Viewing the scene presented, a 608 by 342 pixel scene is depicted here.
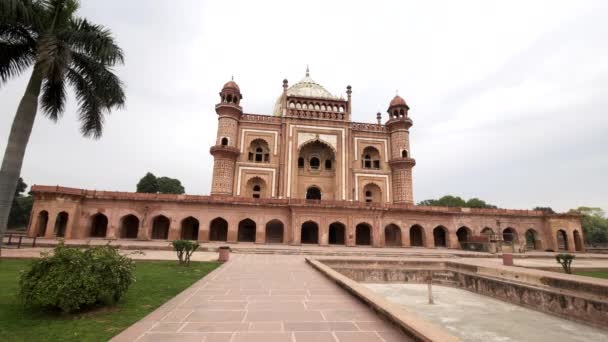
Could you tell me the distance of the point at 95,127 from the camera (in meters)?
11.0

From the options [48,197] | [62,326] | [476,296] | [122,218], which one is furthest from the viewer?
[122,218]

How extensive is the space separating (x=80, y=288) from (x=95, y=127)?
360 inches

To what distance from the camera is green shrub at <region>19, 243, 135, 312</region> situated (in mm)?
3902

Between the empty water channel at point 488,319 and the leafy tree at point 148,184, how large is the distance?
43170mm

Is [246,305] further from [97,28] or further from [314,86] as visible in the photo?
[314,86]

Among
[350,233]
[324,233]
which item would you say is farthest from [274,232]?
[350,233]

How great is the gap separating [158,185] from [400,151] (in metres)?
36.4

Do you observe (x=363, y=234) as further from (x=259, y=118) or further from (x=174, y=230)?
(x=174, y=230)

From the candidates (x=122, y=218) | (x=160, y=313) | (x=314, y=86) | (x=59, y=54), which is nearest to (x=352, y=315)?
(x=160, y=313)

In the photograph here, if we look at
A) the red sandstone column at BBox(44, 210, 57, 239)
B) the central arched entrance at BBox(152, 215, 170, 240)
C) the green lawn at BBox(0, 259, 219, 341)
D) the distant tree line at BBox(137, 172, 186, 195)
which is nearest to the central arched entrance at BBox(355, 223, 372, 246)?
the central arched entrance at BBox(152, 215, 170, 240)

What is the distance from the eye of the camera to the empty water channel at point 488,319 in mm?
5004

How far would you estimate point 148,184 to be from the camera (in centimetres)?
4362

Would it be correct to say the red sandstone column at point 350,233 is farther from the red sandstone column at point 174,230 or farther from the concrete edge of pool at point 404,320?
the concrete edge of pool at point 404,320

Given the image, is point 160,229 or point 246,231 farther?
point 246,231
